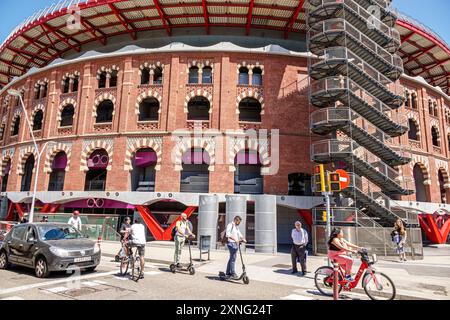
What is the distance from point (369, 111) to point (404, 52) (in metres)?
15.1

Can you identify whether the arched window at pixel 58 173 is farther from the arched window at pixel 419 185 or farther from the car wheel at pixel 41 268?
the arched window at pixel 419 185

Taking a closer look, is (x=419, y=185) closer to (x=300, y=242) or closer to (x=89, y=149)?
(x=300, y=242)

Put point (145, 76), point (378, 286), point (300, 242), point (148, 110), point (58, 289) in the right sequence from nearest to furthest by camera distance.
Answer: point (378, 286) → point (58, 289) → point (300, 242) → point (145, 76) → point (148, 110)

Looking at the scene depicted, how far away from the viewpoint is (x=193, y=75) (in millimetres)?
23484

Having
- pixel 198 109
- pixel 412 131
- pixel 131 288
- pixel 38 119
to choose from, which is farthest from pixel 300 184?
pixel 38 119

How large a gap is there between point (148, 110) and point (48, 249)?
18406 millimetres

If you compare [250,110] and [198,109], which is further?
[198,109]

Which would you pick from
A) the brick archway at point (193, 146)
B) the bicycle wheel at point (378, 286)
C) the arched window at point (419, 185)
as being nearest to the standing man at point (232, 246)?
the bicycle wheel at point (378, 286)

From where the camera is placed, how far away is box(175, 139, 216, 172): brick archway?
69.3 feet

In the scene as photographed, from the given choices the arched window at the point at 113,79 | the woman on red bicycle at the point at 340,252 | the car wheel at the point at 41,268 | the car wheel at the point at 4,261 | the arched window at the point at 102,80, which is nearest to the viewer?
the woman on red bicycle at the point at 340,252

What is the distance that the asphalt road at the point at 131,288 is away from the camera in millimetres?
6980

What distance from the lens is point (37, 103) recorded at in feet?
88.3

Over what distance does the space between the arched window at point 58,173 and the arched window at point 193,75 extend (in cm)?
1275
